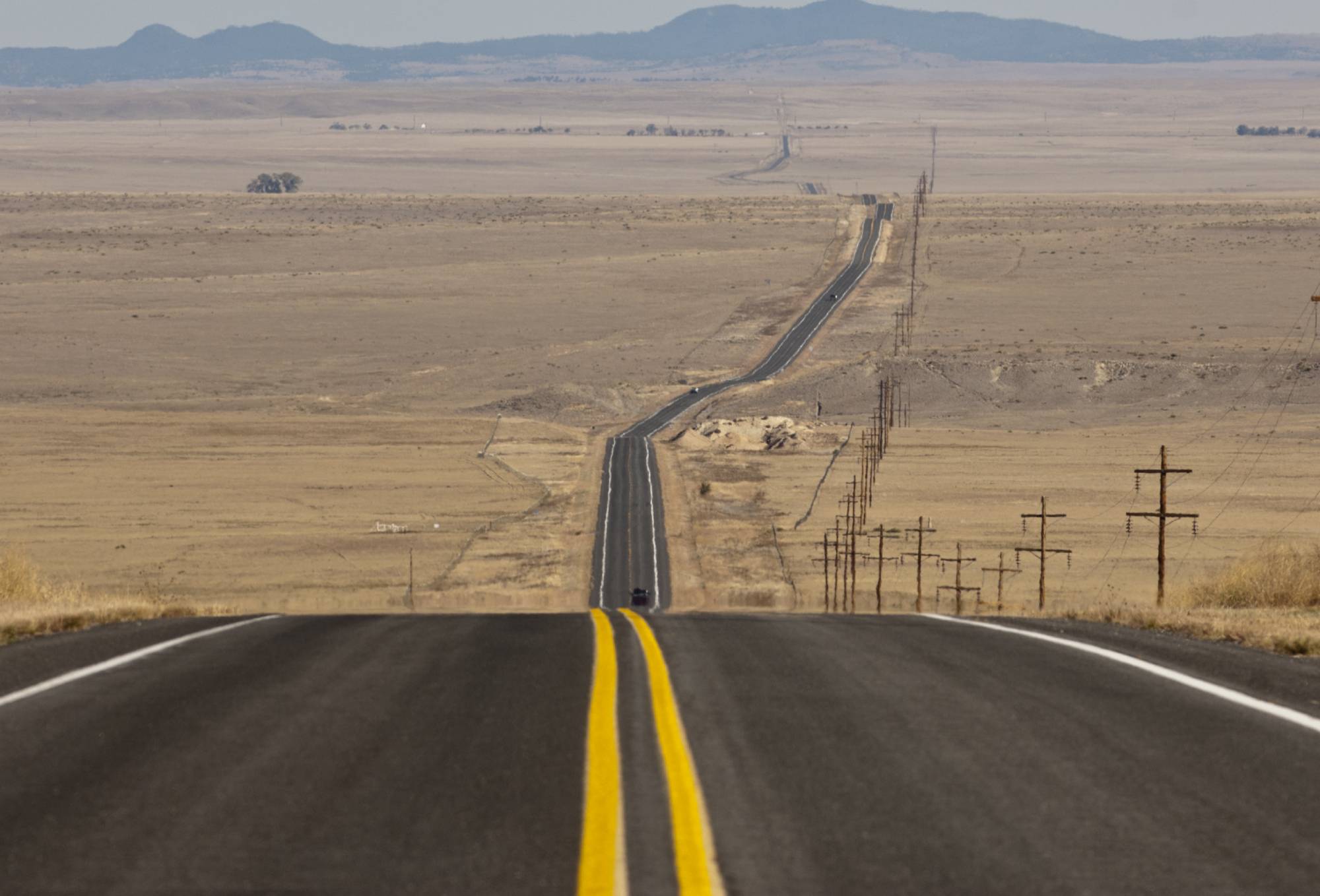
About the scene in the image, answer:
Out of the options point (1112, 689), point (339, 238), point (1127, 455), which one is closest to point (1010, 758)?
point (1112, 689)

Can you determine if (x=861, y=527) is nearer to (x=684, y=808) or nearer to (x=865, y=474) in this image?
(x=865, y=474)

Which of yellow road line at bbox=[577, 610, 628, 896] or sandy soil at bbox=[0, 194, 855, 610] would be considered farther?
sandy soil at bbox=[0, 194, 855, 610]

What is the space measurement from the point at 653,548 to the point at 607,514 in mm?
5688

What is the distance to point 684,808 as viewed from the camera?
589cm

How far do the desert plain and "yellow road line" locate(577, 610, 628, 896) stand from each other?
6710 mm

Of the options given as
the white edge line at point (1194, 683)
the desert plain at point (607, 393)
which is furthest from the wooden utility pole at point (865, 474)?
the white edge line at point (1194, 683)

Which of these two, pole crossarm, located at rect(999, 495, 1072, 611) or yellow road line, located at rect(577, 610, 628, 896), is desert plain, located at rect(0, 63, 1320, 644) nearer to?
pole crossarm, located at rect(999, 495, 1072, 611)

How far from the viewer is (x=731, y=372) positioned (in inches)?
3757

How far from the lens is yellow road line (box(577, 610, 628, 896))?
5.09 meters

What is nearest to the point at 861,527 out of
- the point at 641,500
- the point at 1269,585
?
the point at 641,500

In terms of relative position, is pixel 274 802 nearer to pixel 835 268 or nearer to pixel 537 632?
pixel 537 632

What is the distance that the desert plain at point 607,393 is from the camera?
50.6m

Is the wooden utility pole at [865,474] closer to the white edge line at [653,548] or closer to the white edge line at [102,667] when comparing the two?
the white edge line at [653,548]

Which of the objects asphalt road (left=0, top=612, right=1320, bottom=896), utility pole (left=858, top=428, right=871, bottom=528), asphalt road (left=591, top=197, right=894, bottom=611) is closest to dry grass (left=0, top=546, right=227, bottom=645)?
asphalt road (left=0, top=612, right=1320, bottom=896)
